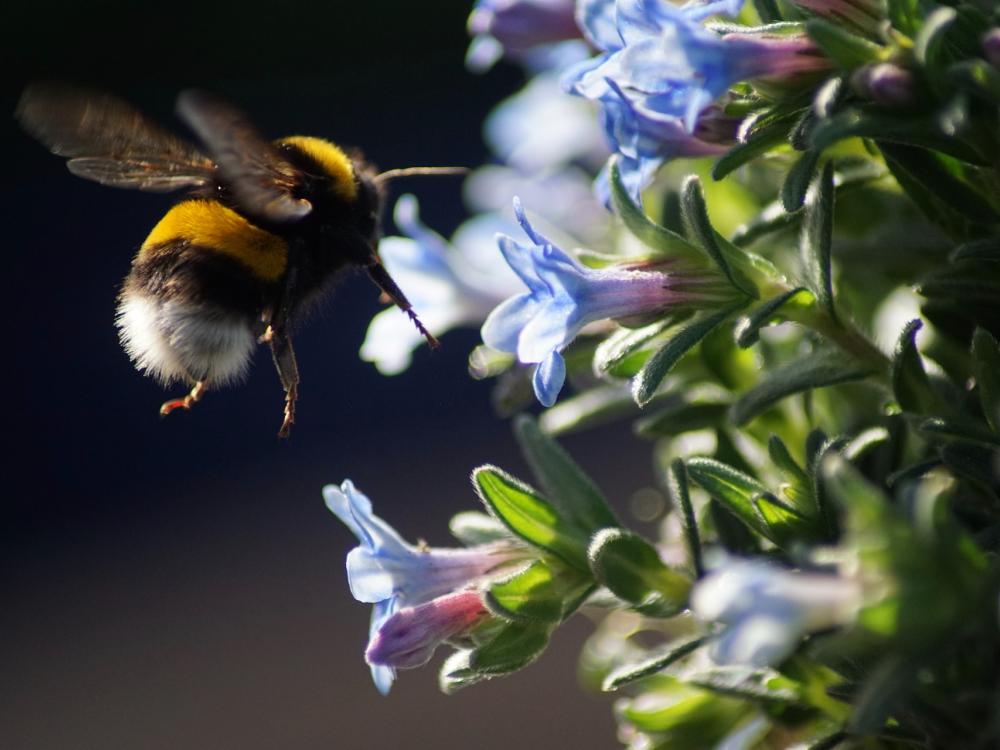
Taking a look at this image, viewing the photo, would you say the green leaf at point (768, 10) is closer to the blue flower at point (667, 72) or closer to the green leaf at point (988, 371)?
the blue flower at point (667, 72)

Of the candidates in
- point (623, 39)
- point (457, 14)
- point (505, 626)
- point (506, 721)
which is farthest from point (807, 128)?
point (457, 14)

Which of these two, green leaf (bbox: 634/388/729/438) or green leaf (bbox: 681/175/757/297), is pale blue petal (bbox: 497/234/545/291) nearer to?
green leaf (bbox: 681/175/757/297)

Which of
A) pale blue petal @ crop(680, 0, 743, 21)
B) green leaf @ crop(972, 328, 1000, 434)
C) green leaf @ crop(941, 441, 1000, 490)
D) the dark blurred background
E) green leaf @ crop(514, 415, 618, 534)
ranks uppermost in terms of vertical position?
pale blue petal @ crop(680, 0, 743, 21)

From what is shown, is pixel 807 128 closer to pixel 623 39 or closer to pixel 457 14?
pixel 623 39

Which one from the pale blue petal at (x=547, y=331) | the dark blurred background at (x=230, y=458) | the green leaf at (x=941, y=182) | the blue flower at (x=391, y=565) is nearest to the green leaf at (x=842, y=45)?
the green leaf at (x=941, y=182)

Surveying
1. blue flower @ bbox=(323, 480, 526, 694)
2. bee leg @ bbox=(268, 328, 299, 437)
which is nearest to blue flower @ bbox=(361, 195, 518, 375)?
bee leg @ bbox=(268, 328, 299, 437)

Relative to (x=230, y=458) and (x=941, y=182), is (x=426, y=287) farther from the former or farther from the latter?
(x=230, y=458)
